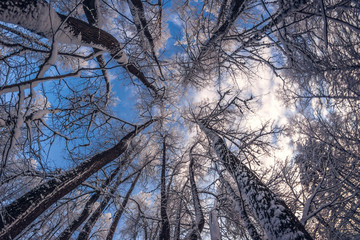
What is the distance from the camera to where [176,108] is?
7.59m

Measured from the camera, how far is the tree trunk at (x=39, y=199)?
244 cm

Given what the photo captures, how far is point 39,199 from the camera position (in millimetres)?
2906

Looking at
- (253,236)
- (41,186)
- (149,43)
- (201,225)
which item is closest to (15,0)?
(41,186)

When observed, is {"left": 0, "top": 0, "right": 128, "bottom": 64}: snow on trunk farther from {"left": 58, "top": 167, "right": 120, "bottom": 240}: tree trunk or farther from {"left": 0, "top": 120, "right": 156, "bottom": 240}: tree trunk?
{"left": 58, "top": 167, "right": 120, "bottom": 240}: tree trunk

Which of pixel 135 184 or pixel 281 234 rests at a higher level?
pixel 135 184

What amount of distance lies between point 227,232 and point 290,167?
2.75 m

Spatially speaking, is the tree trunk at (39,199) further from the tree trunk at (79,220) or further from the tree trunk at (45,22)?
the tree trunk at (45,22)

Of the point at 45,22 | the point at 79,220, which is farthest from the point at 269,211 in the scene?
the point at 79,220

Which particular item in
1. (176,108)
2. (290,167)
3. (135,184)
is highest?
(176,108)

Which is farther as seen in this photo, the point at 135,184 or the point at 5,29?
the point at 135,184

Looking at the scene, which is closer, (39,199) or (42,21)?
(42,21)

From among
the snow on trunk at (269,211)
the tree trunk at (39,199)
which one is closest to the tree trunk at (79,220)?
the tree trunk at (39,199)

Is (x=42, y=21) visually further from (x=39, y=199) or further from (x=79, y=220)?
(x=79, y=220)

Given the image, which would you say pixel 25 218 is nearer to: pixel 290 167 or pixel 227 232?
pixel 227 232
